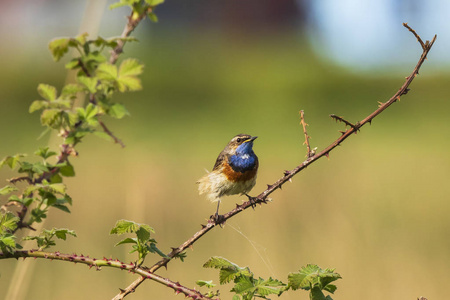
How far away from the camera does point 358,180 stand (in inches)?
255

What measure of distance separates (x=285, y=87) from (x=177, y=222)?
26.8 ft

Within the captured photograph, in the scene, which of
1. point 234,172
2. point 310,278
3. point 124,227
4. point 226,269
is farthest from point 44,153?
point 234,172

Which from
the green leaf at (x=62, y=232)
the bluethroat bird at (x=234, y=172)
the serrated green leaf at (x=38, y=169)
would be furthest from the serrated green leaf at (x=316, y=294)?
the bluethroat bird at (x=234, y=172)

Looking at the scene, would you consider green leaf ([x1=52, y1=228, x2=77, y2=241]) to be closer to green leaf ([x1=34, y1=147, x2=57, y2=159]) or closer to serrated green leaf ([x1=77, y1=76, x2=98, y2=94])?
green leaf ([x1=34, y1=147, x2=57, y2=159])

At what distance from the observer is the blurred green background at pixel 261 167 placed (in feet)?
13.6

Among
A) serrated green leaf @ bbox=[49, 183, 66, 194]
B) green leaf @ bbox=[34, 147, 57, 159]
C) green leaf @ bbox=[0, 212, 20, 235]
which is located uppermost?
green leaf @ bbox=[34, 147, 57, 159]

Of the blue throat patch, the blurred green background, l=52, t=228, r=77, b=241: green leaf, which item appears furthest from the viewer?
the blurred green background

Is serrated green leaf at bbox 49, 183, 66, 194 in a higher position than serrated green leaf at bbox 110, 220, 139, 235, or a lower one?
higher

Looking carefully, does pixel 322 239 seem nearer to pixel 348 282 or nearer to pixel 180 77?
pixel 348 282

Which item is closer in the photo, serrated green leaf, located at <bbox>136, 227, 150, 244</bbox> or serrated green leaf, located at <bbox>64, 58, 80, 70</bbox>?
serrated green leaf, located at <bbox>136, 227, 150, 244</bbox>

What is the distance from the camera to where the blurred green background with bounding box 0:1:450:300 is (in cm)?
413

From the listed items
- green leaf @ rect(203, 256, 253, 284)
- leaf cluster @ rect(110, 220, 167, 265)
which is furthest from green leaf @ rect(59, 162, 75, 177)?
green leaf @ rect(203, 256, 253, 284)

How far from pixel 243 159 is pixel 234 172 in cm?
7

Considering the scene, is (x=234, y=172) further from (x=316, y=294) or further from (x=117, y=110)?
(x=316, y=294)
